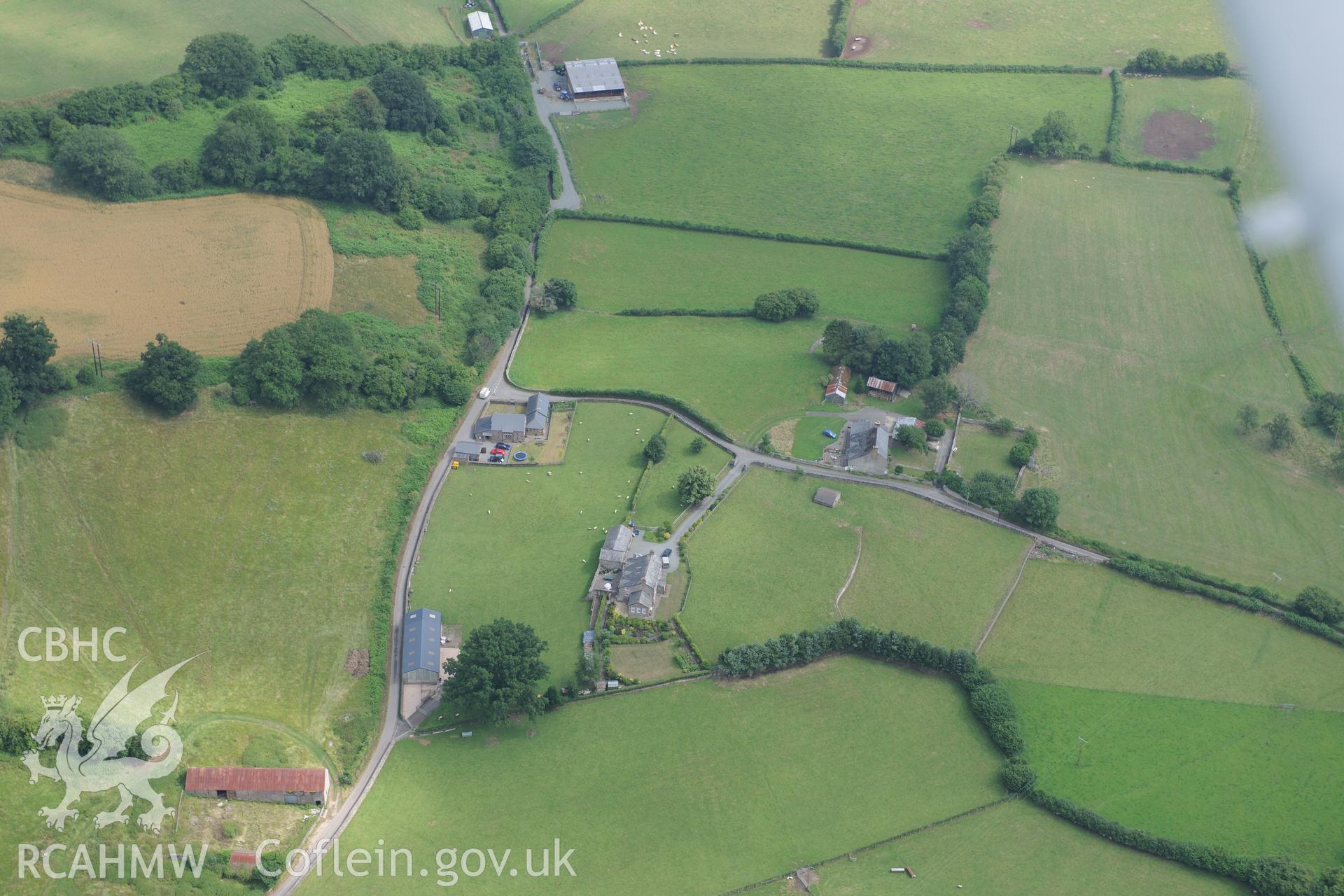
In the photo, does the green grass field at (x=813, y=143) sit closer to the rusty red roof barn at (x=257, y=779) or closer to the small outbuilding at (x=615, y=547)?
the small outbuilding at (x=615, y=547)

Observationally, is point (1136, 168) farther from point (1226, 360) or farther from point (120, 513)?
point (120, 513)

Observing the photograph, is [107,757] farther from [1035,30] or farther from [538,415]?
[1035,30]

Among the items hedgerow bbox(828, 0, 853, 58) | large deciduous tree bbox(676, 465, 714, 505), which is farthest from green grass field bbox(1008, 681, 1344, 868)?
hedgerow bbox(828, 0, 853, 58)

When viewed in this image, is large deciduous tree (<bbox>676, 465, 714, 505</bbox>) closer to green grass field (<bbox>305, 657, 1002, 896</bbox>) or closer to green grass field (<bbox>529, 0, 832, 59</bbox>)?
green grass field (<bbox>305, 657, 1002, 896</bbox>)

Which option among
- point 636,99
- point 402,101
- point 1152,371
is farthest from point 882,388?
point 402,101

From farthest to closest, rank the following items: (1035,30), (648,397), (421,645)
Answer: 1. (1035,30)
2. (648,397)
3. (421,645)

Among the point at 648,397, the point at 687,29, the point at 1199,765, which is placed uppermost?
the point at 687,29
